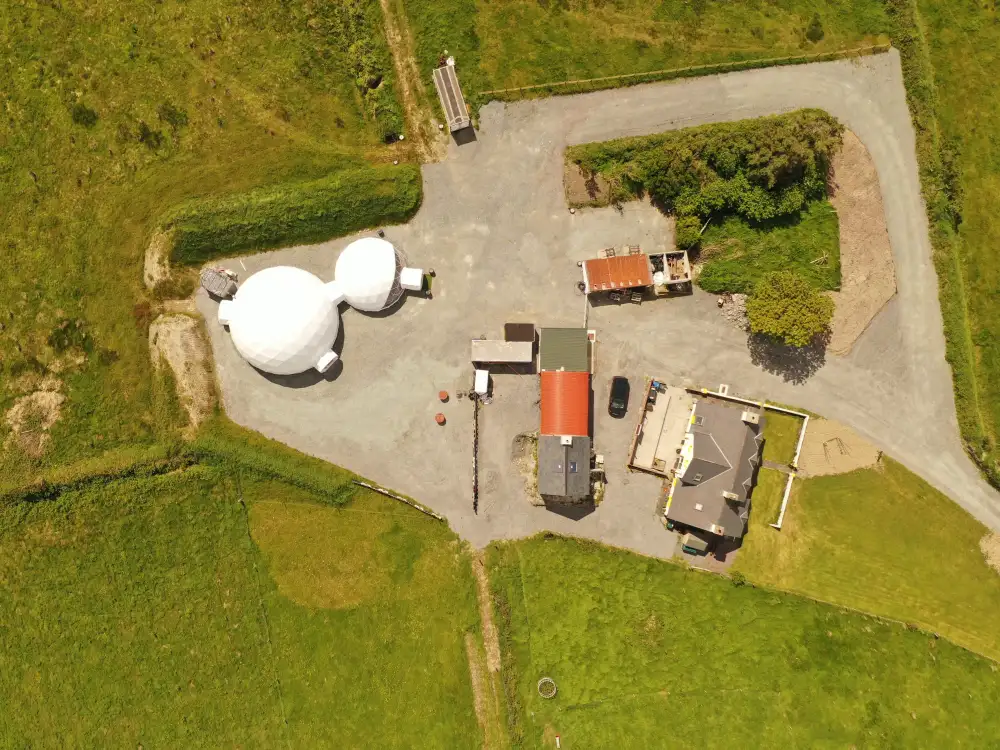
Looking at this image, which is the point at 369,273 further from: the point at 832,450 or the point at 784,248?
the point at 832,450

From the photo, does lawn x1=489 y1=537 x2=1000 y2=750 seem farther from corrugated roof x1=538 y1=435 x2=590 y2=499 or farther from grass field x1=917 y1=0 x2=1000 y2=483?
grass field x1=917 y1=0 x2=1000 y2=483

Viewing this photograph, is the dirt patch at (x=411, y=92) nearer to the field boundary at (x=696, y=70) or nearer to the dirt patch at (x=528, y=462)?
the field boundary at (x=696, y=70)

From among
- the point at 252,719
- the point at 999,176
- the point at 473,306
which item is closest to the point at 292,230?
the point at 473,306

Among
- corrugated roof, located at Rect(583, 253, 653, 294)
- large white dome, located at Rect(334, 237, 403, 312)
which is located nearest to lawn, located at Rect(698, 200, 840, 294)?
corrugated roof, located at Rect(583, 253, 653, 294)

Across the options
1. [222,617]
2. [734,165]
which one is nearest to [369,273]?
[734,165]

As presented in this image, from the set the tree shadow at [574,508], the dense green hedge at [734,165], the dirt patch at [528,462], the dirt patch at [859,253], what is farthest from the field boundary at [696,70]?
the tree shadow at [574,508]

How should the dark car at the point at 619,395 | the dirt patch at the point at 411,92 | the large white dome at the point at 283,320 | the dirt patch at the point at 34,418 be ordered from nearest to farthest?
the large white dome at the point at 283,320
the dark car at the point at 619,395
the dirt patch at the point at 411,92
the dirt patch at the point at 34,418
